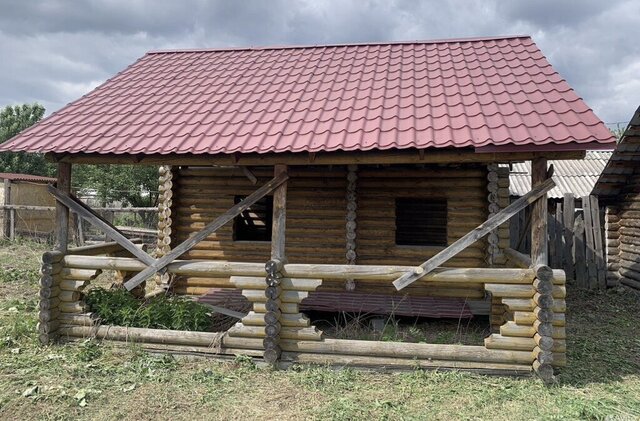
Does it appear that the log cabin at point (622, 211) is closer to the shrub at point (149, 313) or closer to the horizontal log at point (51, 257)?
the shrub at point (149, 313)

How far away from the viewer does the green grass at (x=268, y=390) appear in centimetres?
420

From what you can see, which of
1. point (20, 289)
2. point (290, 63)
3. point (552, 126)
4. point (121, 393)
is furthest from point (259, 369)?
point (20, 289)

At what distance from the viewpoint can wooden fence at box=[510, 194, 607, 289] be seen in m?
10.0

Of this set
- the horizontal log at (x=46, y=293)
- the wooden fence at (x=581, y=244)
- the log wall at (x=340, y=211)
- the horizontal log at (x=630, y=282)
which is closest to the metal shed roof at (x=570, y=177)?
the wooden fence at (x=581, y=244)

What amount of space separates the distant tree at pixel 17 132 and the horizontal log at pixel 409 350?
34623 mm

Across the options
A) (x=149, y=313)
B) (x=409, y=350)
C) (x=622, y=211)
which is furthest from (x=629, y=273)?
(x=149, y=313)

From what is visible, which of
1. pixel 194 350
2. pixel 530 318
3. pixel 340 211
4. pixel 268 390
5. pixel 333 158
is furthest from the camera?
pixel 340 211

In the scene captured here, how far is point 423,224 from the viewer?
995 centimetres

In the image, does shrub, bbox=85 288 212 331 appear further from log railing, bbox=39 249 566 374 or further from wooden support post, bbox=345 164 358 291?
wooden support post, bbox=345 164 358 291

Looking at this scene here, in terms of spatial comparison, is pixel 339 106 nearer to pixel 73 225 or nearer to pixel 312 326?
pixel 312 326

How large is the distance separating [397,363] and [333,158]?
101 inches

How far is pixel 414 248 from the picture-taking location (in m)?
7.95

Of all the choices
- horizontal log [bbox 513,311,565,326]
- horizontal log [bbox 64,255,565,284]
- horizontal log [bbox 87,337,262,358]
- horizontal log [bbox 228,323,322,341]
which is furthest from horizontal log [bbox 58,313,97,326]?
horizontal log [bbox 513,311,565,326]

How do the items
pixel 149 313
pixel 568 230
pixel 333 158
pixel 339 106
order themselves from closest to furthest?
pixel 333 158 → pixel 149 313 → pixel 339 106 → pixel 568 230
